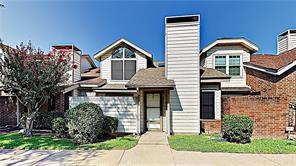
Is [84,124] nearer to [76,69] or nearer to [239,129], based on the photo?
[239,129]

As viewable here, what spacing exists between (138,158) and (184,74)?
6062 mm

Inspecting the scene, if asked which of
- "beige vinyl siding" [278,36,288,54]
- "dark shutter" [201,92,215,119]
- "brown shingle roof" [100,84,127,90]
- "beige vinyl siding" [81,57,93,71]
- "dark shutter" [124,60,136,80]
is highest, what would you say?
"beige vinyl siding" [278,36,288,54]

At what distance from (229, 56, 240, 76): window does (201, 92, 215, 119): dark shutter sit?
406 cm

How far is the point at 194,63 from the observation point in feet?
38.5

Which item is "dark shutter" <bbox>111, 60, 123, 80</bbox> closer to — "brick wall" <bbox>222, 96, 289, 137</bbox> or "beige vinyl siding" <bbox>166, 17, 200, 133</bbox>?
"beige vinyl siding" <bbox>166, 17, 200, 133</bbox>

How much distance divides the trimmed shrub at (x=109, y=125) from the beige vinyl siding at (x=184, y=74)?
3249 millimetres

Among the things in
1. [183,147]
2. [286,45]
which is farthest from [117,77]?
[286,45]

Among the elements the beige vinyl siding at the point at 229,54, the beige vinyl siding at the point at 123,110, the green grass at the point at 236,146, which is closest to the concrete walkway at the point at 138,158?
the green grass at the point at 236,146

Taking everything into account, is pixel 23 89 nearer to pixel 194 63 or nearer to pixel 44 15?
pixel 44 15

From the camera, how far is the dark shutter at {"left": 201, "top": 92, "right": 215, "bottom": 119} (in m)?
12.9

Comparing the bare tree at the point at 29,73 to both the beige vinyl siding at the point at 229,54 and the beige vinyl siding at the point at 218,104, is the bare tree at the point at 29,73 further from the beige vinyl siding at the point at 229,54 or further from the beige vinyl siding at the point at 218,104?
the beige vinyl siding at the point at 229,54

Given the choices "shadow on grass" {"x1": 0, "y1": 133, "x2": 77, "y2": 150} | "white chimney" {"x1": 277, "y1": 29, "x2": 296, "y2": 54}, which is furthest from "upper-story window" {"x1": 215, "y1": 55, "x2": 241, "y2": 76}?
"shadow on grass" {"x1": 0, "y1": 133, "x2": 77, "y2": 150}

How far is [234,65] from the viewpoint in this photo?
1581 centimetres

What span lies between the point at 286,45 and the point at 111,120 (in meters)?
16.9
